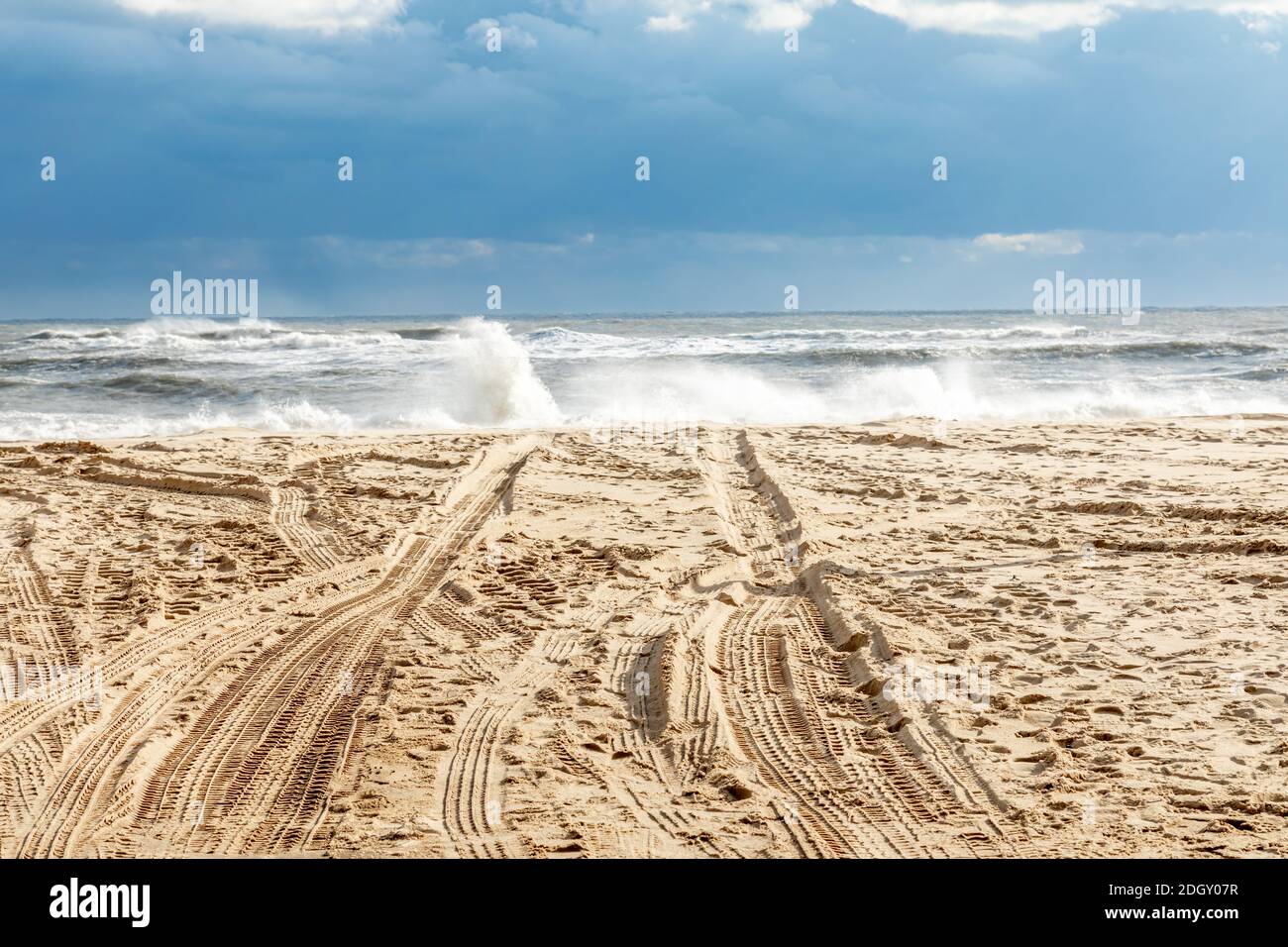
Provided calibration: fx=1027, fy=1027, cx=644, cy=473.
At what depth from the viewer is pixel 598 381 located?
63.9 feet

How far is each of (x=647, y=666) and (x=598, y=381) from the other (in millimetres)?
14766

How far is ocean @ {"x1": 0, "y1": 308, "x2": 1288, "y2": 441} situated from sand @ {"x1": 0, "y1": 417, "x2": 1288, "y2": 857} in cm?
553

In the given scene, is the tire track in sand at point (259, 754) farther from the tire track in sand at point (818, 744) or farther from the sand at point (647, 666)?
the tire track in sand at point (818, 744)

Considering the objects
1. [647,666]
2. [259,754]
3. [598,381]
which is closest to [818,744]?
[647,666]

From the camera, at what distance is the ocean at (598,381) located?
14734 mm

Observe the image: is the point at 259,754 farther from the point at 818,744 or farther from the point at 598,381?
the point at 598,381

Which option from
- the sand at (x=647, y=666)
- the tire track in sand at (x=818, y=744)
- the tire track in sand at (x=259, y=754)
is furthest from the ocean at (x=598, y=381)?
the tire track in sand at (x=259, y=754)

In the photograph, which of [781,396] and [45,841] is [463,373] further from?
[45,841]

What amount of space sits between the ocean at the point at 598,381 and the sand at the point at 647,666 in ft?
18.1

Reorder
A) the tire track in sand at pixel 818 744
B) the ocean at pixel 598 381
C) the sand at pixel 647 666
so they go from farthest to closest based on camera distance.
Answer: the ocean at pixel 598 381 → the sand at pixel 647 666 → the tire track in sand at pixel 818 744
